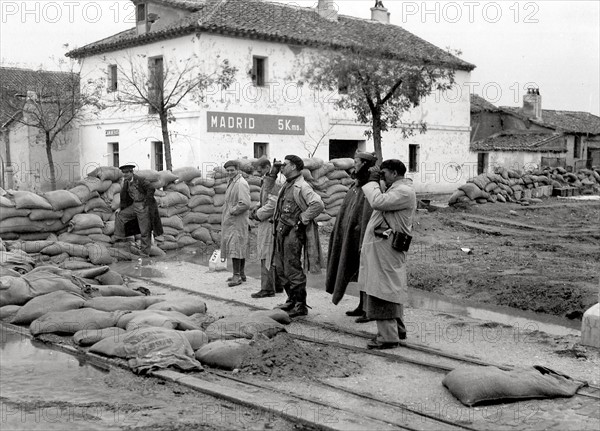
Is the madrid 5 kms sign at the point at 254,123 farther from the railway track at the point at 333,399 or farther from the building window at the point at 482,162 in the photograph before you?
the railway track at the point at 333,399

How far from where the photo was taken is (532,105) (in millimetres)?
44344

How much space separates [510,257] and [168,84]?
16649 mm

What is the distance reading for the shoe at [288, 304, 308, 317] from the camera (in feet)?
27.8

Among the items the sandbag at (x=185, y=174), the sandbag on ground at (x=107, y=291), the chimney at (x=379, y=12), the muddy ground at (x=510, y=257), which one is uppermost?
the chimney at (x=379, y=12)

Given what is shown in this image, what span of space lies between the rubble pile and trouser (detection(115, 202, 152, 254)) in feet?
39.0

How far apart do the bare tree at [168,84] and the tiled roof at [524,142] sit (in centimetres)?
1601

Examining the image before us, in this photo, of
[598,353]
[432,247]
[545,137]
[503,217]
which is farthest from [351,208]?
[545,137]

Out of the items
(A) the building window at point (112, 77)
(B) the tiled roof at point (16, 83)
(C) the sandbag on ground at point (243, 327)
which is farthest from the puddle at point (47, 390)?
(B) the tiled roof at point (16, 83)

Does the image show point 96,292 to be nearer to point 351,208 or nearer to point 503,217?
point 351,208

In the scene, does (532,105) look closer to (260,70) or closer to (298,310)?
(260,70)

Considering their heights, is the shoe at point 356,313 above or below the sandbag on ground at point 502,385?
below

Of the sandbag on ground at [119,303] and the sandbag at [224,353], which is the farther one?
the sandbag on ground at [119,303]

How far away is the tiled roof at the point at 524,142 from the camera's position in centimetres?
3859

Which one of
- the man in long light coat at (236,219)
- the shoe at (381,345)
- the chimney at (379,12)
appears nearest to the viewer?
the shoe at (381,345)
